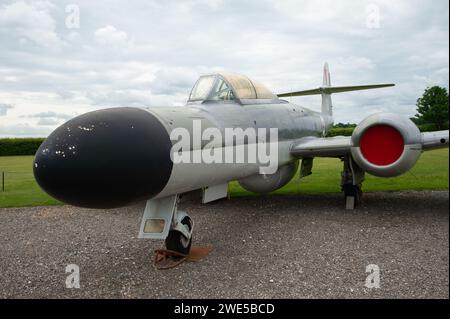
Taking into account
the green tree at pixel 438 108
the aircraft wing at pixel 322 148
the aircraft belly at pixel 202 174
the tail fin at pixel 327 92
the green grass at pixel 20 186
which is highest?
the tail fin at pixel 327 92

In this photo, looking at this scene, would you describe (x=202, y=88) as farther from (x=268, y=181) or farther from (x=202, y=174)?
(x=268, y=181)

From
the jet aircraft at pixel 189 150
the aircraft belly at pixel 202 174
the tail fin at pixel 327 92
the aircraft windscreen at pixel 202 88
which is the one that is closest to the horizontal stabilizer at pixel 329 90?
the tail fin at pixel 327 92

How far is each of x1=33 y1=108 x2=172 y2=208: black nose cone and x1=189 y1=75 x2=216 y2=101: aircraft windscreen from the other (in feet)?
6.86

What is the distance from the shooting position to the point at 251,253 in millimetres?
4734

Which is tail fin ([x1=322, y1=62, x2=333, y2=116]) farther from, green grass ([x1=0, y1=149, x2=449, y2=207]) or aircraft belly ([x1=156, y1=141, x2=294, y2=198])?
aircraft belly ([x1=156, y1=141, x2=294, y2=198])

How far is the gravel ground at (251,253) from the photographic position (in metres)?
3.64

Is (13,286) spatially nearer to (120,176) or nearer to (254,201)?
(120,176)

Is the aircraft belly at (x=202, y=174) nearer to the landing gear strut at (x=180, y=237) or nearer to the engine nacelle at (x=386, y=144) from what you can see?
the landing gear strut at (x=180, y=237)

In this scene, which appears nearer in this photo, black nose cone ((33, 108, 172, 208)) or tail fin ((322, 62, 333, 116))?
black nose cone ((33, 108, 172, 208))

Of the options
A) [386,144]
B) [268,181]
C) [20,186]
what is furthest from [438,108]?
[20,186]

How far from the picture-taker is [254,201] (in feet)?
27.2

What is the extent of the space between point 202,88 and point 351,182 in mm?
3512

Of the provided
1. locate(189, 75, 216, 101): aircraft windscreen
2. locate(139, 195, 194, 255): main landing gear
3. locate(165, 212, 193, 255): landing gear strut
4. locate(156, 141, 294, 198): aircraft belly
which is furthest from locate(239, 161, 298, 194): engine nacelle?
locate(139, 195, 194, 255): main landing gear

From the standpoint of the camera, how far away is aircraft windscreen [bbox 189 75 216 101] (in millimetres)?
5227
